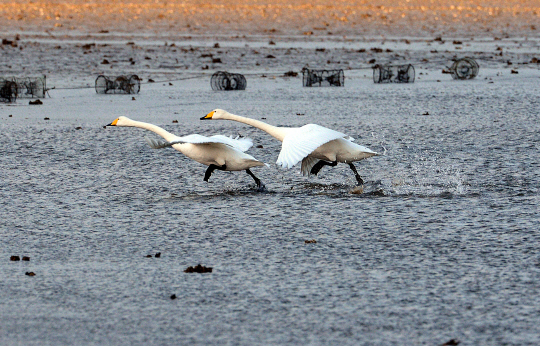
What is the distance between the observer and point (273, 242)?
879 cm

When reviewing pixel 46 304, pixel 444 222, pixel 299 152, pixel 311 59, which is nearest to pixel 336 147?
pixel 299 152

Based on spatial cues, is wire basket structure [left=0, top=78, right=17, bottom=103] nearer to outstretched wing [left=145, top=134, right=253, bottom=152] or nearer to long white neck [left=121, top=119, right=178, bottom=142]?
long white neck [left=121, top=119, right=178, bottom=142]

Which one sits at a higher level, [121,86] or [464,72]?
[464,72]

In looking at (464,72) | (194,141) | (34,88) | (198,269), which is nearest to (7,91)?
(34,88)

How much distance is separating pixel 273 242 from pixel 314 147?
1749 mm

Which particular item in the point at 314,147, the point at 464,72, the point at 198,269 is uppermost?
the point at 464,72

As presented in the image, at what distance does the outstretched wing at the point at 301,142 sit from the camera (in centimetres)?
981

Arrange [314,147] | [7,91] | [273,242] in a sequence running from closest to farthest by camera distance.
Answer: [273,242] → [314,147] → [7,91]

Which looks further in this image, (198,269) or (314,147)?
(314,147)

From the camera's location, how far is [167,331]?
6273 millimetres

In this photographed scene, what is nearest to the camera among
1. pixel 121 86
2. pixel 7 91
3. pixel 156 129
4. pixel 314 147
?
pixel 314 147

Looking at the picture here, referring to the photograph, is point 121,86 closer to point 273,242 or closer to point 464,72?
point 464,72

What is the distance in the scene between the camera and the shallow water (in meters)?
6.42

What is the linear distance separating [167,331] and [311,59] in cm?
3179
